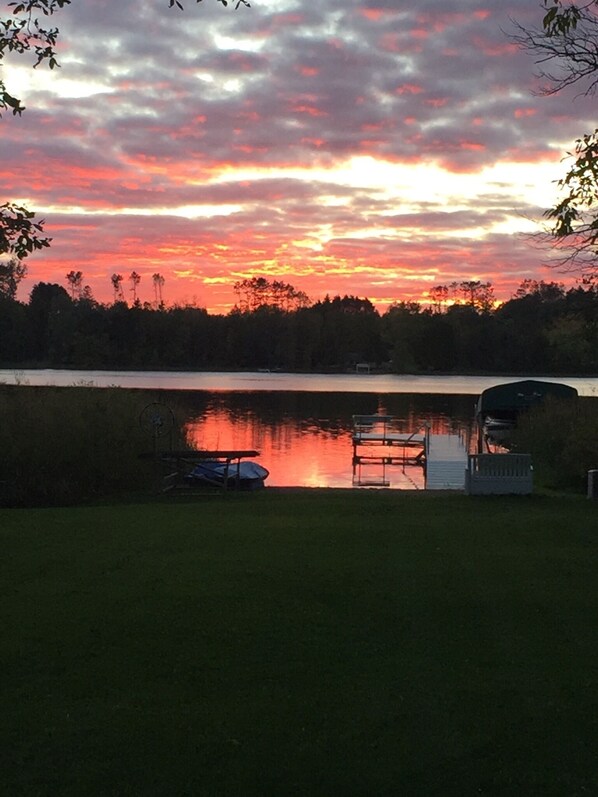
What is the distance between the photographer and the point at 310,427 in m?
40.6

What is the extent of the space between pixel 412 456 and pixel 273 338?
103000 mm

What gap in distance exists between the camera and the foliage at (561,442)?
19.3 meters

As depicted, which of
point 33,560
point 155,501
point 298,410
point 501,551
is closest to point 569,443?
point 155,501

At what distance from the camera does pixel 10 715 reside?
4.73 meters

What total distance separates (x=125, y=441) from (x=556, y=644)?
46.7ft

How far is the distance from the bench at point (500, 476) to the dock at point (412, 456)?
470cm

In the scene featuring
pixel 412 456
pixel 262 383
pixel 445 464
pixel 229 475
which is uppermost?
pixel 262 383

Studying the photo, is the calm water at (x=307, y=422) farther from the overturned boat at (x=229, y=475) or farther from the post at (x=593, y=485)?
the post at (x=593, y=485)

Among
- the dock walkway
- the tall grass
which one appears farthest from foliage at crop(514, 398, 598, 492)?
the tall grass

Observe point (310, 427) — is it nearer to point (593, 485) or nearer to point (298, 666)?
point (593, 485)

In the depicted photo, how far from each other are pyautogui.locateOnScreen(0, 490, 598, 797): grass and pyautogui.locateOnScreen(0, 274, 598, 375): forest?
347 feet

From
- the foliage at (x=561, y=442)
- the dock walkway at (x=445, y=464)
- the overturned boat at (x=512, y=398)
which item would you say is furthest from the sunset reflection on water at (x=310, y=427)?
the foliage at (x=561, y=442)

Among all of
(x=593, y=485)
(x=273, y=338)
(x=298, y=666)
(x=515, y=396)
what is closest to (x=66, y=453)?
(x=593, y=485)

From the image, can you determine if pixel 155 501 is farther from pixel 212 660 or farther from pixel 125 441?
pixel 212 660
